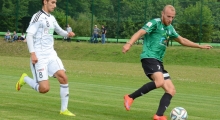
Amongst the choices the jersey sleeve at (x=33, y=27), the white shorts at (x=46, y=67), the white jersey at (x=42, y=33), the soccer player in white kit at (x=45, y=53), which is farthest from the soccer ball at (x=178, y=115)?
the jersey sleeve at (x=33, y=27)

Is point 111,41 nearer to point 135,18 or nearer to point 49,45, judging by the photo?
point 135,18

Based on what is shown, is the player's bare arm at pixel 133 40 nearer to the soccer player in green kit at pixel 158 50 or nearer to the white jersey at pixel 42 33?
the soccer player in green kit at pixel 158 50

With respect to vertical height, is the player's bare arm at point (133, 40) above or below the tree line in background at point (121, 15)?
above

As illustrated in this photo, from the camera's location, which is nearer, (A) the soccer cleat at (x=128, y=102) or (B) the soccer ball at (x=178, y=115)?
(B) the soccer ball at (x=178, y=115)

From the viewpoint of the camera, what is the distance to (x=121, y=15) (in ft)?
161

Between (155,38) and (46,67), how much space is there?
219 cm

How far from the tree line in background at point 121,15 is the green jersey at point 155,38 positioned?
1359 inches

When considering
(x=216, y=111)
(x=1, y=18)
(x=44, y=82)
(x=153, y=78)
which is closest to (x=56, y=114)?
(x=44, y=82)

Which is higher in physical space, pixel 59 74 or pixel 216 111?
pixel 59 74

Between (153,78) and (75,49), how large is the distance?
37.4 meters

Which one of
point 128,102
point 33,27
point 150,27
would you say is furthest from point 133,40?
point 33,27

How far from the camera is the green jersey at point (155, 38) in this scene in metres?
10.8

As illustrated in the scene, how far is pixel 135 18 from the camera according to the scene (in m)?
47.8

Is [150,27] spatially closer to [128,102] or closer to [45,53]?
[128,102]
